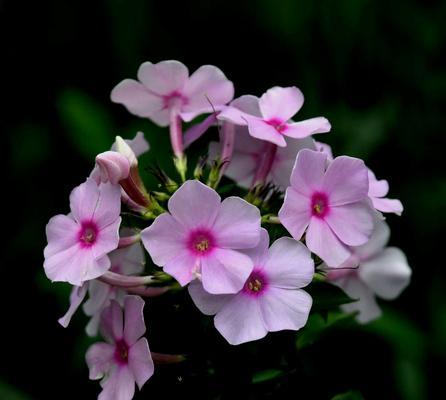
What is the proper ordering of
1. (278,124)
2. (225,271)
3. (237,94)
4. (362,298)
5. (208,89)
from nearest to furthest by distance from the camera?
(225,271), (278,124), (208,89), (362,298), (237,94)

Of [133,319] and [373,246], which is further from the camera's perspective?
[373,246]

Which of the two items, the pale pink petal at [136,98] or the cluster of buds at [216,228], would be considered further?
the pale pink petal at [136,98]

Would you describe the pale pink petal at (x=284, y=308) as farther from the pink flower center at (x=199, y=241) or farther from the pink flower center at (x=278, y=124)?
the pink flower center at (x=278, y=124)

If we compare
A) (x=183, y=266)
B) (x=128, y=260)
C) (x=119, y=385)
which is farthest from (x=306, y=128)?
(x=119, y=385)

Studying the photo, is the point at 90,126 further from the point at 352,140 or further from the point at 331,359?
the point at 331,359

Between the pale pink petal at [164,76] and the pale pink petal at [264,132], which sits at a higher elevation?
the pale pink petal at [264,132]

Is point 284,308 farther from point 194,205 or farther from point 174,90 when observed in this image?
point 174,90

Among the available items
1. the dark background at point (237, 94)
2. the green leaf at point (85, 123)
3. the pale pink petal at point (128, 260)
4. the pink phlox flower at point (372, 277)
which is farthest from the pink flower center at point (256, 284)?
the green leaf at point (85, 123)
